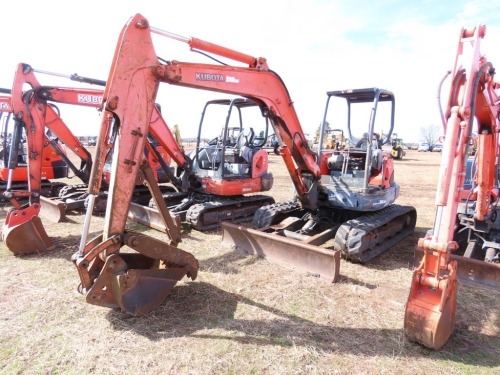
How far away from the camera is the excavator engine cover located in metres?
5.74

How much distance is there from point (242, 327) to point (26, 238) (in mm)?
4052

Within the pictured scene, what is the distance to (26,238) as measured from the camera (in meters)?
5.82

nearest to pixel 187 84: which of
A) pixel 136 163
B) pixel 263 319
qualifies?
pixel 136 163

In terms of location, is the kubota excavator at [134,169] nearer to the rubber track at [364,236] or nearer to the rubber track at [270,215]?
the rubber track at [364,236]

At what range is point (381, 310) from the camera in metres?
4.16

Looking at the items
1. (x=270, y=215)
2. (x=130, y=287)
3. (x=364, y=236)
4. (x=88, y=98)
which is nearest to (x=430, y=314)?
(x=364, y=236)

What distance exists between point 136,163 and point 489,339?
3876 mm

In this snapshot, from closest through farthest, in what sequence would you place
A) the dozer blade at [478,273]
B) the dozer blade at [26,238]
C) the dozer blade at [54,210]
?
the dozer blade at [478,273], the dozer blade at [26,238], the dozer blade at [54,210]

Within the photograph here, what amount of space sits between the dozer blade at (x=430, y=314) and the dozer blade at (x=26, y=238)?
5456mm

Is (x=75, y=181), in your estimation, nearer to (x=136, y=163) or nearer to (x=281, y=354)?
(x=136, y=163)

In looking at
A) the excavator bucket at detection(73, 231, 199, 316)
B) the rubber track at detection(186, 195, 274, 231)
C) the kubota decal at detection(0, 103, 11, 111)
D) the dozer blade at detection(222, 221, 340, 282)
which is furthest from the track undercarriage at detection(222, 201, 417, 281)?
the kubota decal at detection(0, 103, 11, 111)

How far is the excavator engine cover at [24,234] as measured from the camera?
5.74 m

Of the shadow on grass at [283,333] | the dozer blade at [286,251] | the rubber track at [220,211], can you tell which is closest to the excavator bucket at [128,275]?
the shadow on grass at [283,333]

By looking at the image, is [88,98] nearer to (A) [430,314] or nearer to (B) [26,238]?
(B) [26,238]
